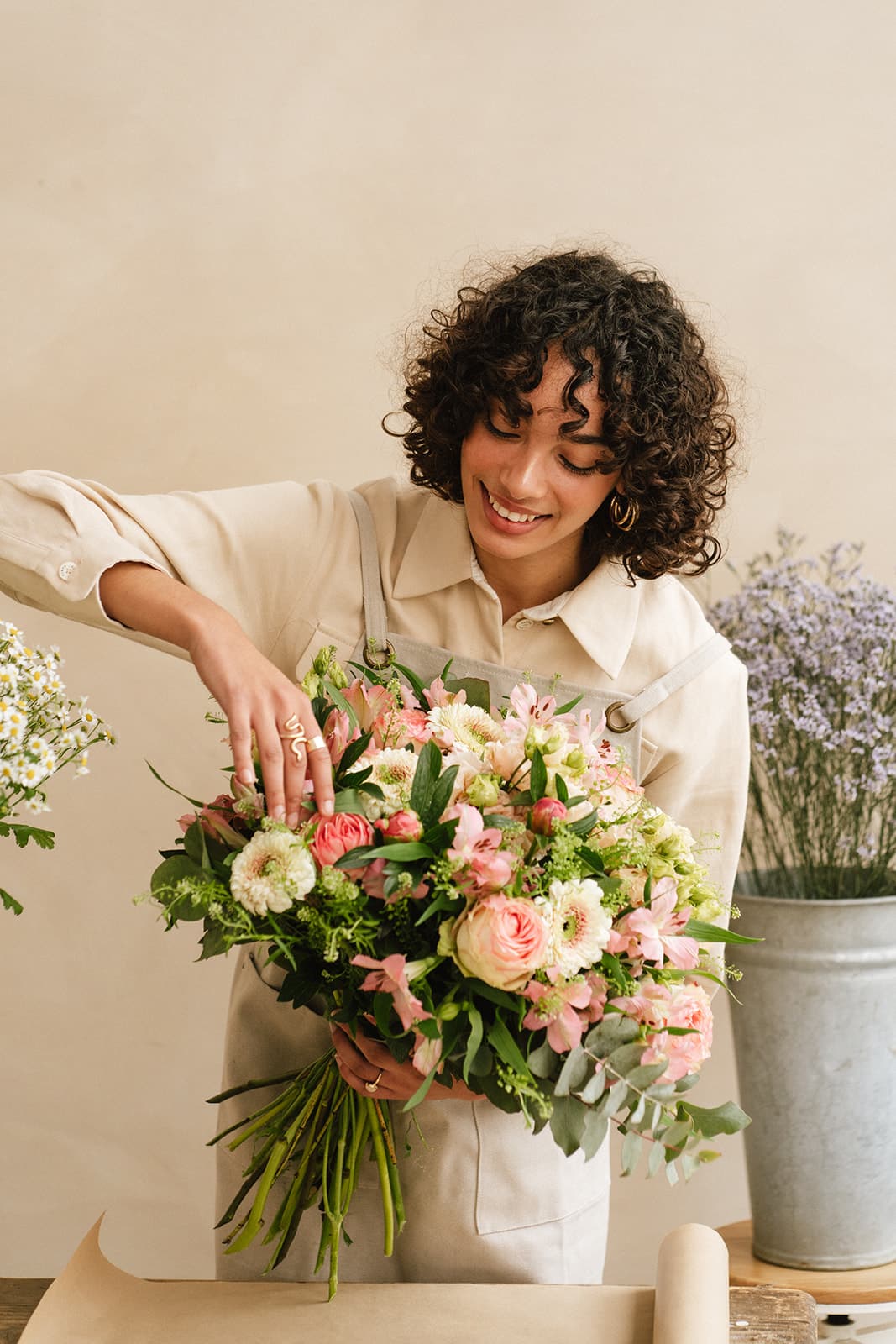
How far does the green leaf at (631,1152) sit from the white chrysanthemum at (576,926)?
161 mm

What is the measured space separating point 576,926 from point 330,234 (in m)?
1.90

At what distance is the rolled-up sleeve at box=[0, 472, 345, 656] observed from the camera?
1334mm

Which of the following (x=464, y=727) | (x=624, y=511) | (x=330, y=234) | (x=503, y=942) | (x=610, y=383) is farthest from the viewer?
(x=330, y=234)

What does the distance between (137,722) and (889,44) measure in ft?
6.77

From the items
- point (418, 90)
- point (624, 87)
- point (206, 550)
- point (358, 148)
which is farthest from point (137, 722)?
point (624, 87)

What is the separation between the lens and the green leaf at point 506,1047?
996 millimetres

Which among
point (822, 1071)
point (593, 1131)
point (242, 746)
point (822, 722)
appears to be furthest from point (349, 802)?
point (822, 1071)

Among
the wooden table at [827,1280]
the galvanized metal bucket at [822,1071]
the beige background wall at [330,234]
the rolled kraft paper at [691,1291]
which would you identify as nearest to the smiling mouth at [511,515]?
the rolled kraft paper at [691,1291]

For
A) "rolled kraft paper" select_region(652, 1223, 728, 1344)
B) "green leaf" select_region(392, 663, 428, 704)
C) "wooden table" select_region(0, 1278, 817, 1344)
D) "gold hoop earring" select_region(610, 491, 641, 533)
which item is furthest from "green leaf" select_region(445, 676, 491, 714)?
"wooden table" select_region(0, 1278, 817, 1344)

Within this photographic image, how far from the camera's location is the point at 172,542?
149 centimetres

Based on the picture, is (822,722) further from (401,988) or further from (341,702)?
(401,988)

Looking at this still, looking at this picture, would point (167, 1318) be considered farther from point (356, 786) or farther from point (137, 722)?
point (137, 722)

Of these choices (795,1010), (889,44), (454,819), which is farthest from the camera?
(889,44)

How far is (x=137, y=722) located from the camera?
2541mm
